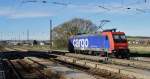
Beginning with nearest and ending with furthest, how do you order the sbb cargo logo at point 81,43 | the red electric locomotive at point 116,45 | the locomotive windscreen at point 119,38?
the red electric locomotive at point 116,45 < the locomotive windscreen at point 119,38 < the sbb cargo logo at point 81,43

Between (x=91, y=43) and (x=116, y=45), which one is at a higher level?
(x=91, y=43)

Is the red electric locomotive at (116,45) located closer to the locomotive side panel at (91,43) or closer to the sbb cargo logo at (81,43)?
the locomotive side panel at (91,43)

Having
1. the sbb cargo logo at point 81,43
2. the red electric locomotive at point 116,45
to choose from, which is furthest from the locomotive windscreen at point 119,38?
the sbb cargo logo at point 81,43

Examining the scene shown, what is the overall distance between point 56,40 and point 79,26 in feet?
34.2

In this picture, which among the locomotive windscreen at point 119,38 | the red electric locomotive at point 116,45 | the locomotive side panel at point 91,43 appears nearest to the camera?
the red electric locomotive at point 116,45

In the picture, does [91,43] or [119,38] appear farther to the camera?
[91,43]

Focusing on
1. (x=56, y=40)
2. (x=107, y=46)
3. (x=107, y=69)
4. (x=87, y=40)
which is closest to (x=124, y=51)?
(x=107, y=46)

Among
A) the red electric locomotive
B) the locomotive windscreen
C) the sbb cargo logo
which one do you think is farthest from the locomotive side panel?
the locomotive windscreen

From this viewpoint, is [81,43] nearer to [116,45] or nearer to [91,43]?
[91,43]

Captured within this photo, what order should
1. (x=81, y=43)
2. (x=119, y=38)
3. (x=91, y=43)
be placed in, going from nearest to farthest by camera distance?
(x=119, y=38) < (x=91, y=43) < (x=81, y=43)

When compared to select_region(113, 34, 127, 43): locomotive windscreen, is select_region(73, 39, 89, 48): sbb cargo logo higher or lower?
lower

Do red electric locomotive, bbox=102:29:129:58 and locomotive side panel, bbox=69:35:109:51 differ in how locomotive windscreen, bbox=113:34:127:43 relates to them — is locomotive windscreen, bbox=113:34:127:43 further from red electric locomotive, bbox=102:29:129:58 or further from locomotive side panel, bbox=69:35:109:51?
locomotive side panel, bbox=69:35:109:51

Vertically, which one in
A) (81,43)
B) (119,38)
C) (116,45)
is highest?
(119,38)

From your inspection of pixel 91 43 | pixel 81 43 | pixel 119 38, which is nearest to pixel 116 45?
pixel 119 38
